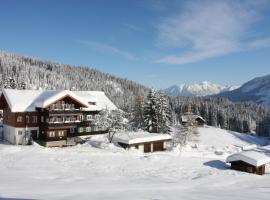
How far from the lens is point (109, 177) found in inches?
1364

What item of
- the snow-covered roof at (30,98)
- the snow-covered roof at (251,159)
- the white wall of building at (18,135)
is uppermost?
the snow-covered roof at (30,98)

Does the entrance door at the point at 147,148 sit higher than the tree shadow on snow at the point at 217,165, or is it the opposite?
the entrance door at the point at 147,148

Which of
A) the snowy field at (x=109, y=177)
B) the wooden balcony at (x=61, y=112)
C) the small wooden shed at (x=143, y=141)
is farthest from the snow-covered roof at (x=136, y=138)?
the wooden balcony at (x=61, y=112)

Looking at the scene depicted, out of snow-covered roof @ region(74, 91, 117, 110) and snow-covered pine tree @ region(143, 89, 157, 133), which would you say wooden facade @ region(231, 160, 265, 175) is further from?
snow-covered pine tree @ region(143, 89, 157, 133)

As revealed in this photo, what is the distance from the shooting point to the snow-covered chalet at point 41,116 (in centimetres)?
5478

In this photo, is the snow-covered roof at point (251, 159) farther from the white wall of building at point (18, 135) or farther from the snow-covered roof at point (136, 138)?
the white wall of building at point (18, 135)

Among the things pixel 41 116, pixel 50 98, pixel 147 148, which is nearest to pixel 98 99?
pixel 147 148

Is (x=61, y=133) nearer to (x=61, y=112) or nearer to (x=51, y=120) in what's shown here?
(x=51, y=120)

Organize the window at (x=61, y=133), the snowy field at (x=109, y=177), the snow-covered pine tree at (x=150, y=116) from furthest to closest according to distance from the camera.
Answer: the snow-covered pine tree at (x=150, y=116) < the window at (x=61, y=133) < the snowy field at (x=109, y=177)

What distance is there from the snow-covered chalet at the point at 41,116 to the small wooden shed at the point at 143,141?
5.58 metres

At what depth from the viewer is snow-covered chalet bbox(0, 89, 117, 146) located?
54.8m

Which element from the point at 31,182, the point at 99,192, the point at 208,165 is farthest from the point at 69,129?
the point at 99,192

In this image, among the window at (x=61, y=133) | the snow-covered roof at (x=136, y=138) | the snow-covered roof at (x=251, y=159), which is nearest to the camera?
the snow-covered roof at (x=251, y=159)

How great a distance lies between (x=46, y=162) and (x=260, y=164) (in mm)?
29927
